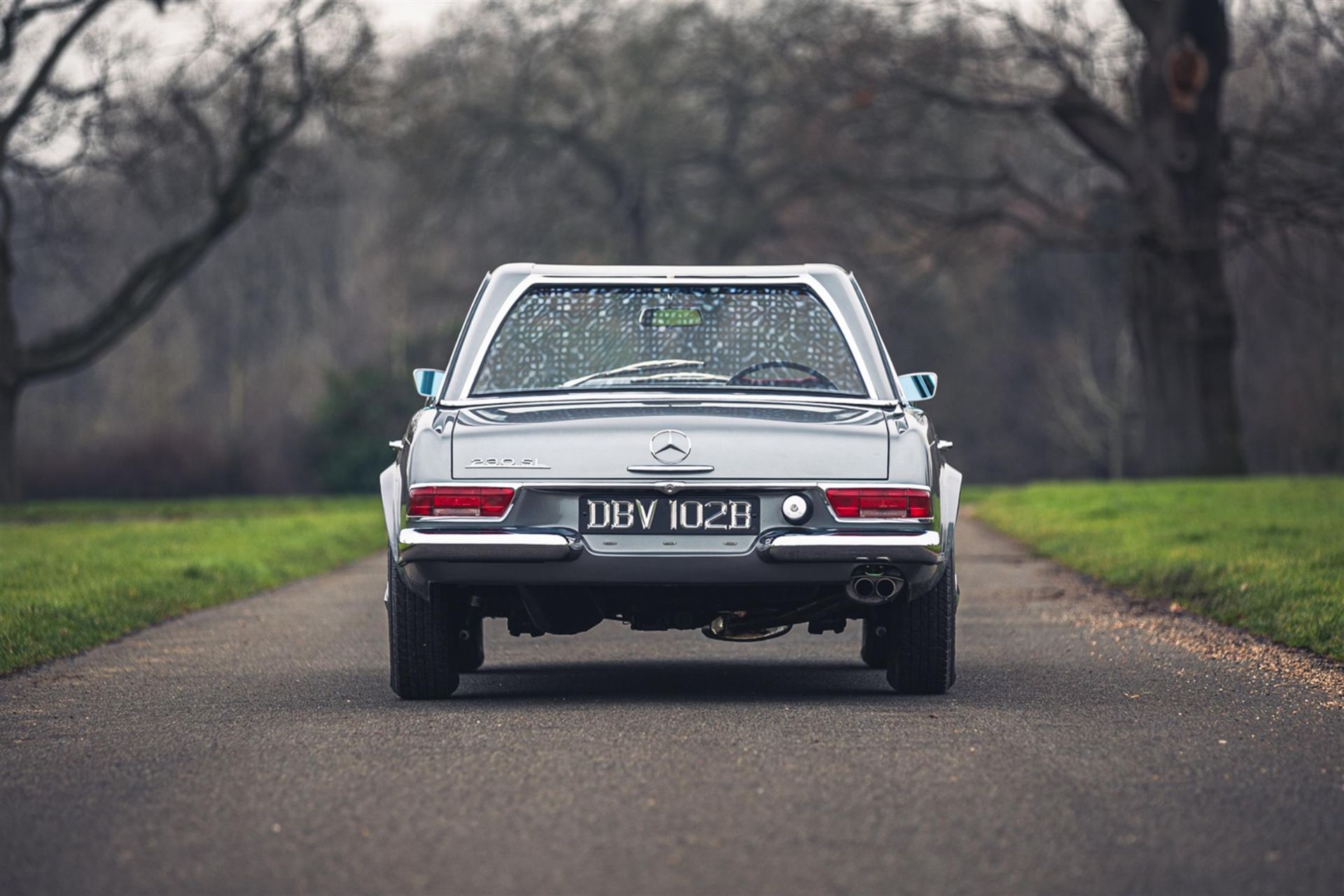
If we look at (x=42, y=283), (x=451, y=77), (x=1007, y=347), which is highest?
(x=451, y=77)

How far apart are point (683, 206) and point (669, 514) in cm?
3837

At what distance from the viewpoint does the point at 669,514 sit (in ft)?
22.8

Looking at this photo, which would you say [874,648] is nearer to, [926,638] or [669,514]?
[926,638]

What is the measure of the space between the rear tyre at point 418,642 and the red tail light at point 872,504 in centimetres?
155

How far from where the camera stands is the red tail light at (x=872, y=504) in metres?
6.95

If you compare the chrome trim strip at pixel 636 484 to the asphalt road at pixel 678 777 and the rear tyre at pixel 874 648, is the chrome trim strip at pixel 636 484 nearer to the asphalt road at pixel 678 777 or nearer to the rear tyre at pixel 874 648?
the asphalt road at pixel 678 777

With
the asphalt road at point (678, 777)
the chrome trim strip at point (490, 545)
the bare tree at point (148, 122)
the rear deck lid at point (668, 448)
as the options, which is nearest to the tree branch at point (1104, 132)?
the bare tree at point (148, 122)

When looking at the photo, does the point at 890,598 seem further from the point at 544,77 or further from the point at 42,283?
the point at 544,77

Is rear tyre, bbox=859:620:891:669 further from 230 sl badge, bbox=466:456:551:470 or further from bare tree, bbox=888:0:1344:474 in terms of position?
bare tree, bbox=888:0:1344:474

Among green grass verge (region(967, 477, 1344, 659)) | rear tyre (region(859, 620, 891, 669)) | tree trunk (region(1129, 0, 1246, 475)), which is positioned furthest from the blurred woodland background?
rear tyre (region(859, 620, 891, 669))

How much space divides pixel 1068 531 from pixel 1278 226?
1064 cm

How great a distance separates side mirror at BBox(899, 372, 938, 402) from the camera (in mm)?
7957

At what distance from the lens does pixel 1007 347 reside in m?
59.1

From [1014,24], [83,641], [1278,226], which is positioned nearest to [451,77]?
[1014,24]
